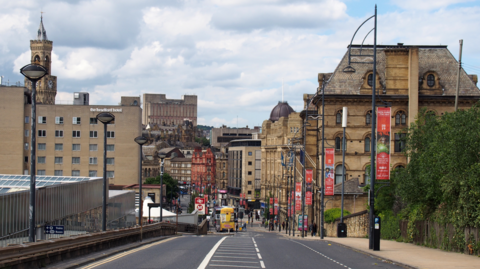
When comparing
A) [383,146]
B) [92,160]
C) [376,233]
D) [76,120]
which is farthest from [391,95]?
[76,120]

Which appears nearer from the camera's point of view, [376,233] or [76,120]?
[376,233]

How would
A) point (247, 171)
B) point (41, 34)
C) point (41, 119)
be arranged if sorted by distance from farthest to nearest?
point (41, 34)
point (247, 171)
point (41, 119)

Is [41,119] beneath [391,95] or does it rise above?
beneath

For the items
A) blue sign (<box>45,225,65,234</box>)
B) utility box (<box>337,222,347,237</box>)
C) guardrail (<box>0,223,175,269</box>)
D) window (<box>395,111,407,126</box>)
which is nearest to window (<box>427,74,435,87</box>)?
window (<box>395,111,407,126</box>)

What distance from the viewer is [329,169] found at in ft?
157

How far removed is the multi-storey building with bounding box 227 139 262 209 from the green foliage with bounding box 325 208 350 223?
99567 mm

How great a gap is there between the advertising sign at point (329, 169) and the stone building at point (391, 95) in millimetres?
11957

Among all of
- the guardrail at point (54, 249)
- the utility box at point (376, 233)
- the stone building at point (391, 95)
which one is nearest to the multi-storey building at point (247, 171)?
the stone building at point (391, 95)

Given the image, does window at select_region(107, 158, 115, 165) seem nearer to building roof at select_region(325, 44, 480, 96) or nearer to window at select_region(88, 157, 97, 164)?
window at select_region(88, 157, 97, 164)

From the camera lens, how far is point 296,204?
6419 cm

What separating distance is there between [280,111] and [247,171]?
68.6 feet

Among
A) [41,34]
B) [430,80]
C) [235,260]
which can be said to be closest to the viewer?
[235,260]

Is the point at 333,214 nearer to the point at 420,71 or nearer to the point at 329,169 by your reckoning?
the point at 329,169

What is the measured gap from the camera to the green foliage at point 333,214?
55.2 m
